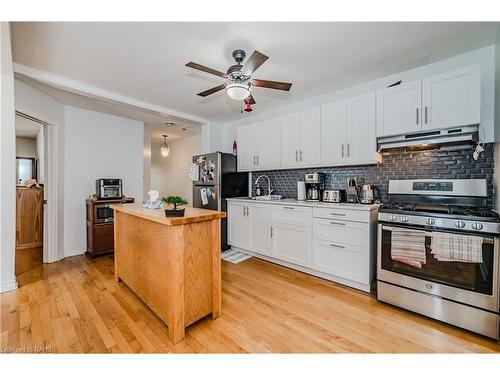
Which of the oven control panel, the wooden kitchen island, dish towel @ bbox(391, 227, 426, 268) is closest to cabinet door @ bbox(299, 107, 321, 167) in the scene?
the oven control panel

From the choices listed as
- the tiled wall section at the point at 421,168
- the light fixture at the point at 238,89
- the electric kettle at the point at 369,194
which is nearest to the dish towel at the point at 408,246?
the electric kettle at the point at 369,194

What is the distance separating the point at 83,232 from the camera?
3.62 metres

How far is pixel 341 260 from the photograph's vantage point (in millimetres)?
2430

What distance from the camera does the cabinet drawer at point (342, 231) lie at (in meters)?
2.27

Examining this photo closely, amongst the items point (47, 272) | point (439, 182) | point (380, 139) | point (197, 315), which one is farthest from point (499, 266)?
point (47, 272)

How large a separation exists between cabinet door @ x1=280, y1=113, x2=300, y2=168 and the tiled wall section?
399 millimetres

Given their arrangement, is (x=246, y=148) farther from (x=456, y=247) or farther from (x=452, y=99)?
(x=456, y=247)

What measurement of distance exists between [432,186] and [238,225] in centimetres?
256

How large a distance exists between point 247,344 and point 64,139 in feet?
12.9

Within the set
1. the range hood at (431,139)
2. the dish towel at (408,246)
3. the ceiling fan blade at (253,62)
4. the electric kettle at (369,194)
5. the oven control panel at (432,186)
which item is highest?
the ceiling fan blade at (253,62)

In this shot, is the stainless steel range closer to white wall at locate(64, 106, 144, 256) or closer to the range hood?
the range hood

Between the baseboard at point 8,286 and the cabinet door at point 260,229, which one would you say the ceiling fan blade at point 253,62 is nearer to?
the cabinet door at point 260,229

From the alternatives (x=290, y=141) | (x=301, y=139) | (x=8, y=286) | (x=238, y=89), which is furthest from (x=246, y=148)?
(x=8, y=286)

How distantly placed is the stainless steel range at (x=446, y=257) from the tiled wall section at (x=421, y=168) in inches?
4.8
